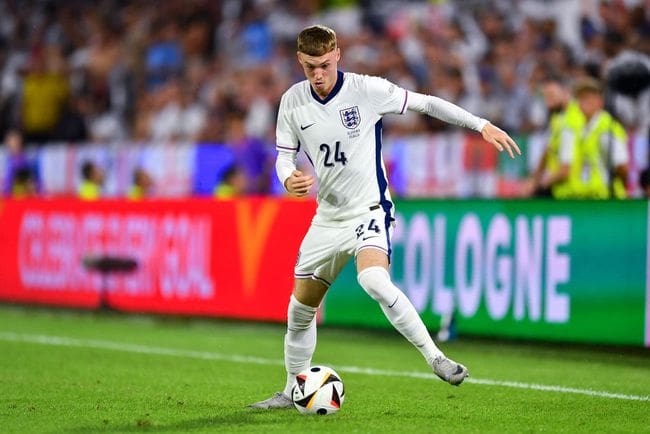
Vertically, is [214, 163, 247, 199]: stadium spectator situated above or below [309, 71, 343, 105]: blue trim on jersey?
below

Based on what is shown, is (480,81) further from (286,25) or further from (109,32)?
(109,32)

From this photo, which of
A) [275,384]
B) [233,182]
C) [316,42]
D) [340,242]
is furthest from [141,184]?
[316,42]

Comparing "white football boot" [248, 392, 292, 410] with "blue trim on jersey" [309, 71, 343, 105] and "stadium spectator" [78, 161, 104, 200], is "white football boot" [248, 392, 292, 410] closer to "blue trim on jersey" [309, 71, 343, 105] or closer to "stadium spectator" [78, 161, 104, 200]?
"blue trim on jersey" [309, 71, 343, 105]

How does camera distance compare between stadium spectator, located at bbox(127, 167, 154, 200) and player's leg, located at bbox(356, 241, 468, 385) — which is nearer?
player's leg, located at bbox(356, 241, 468, 385)

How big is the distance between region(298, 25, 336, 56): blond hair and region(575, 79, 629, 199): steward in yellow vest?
15.3ft

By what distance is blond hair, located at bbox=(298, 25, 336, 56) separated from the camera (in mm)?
6617

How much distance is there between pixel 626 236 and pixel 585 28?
4.08 metres

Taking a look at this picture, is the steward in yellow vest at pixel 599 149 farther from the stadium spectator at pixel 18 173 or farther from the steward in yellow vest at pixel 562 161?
the stadium spectator at pixel 18 173

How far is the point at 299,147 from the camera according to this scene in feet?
23.2

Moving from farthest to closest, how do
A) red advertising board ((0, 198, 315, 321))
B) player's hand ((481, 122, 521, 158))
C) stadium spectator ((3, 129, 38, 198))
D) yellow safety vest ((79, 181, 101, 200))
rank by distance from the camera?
1. stadium spectator ((3, 129, 38, 198))
2. yellow safety vest ((79, 181, 101, 200))
3. red advertising board ((0, 198, 315, 321))
4. player's hand ((481, 122, 521, 158))

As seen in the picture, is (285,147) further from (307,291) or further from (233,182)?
(233,182)

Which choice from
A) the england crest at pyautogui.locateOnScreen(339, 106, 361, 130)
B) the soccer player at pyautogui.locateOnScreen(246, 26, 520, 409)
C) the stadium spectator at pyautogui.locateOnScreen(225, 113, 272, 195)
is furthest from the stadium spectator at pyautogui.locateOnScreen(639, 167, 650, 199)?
the stadium spectator at pyautogui.locateOnScreen(225, 113, 272, 195)

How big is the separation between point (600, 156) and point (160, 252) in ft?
17.3

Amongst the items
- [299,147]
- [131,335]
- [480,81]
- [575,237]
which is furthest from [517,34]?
[299,147]
